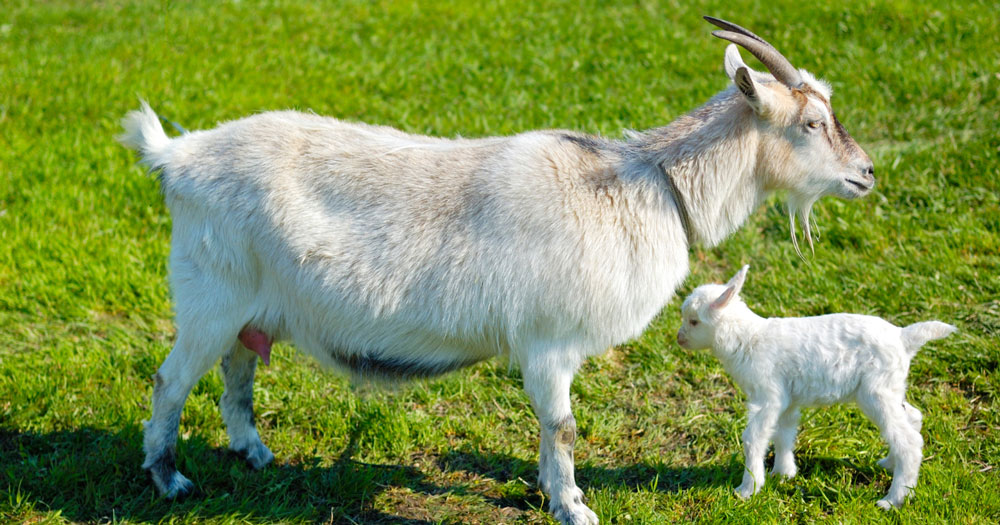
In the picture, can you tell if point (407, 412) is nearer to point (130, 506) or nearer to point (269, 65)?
point (130, 506)

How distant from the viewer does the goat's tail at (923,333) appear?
3.66 meters

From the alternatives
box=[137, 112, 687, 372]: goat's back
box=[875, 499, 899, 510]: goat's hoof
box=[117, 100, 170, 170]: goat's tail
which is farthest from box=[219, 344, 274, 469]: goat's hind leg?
box=[875, 499, 899, 510]: goat's hoof

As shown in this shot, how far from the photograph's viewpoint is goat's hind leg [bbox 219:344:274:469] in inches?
167

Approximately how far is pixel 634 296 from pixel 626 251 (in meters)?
0.17

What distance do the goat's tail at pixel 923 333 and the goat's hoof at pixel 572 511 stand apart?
4.55ft

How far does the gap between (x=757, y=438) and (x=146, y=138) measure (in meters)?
2.72

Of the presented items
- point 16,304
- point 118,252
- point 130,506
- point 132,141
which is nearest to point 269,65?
point 118,252

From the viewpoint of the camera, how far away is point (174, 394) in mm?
3906

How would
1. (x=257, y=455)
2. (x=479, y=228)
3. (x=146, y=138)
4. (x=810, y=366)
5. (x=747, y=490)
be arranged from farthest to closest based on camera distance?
1. (x=257, y=455)
2. (x=146, y=138)
3. (x=747, y=490)
4. (x=810, y=366)
5. (x=479, y=228)

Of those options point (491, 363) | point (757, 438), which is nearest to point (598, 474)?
point (757, 438)

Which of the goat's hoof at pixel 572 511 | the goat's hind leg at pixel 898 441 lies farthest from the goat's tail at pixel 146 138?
the goat's hind leg at pixel 898 441

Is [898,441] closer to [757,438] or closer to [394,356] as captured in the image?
[757,438]

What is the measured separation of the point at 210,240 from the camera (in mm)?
3768

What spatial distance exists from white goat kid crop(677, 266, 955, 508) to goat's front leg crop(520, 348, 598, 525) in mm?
648
